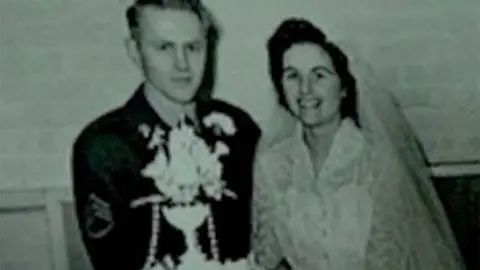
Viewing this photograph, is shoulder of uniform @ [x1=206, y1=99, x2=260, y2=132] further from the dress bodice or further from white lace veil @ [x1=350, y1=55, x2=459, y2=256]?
white lace veil @ [x1=350, y1=55, x2=459, y2=256]

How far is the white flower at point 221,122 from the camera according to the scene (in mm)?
1199

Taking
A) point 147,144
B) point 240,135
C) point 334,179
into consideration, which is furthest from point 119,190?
point 334,179

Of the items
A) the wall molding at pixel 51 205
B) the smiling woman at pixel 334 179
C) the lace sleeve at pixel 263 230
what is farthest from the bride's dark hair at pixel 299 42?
the wall molding at pixel 51 205

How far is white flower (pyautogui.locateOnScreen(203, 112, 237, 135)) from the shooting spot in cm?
120

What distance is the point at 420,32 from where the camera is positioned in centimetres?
122

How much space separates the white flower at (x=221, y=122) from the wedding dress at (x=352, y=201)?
55 mm

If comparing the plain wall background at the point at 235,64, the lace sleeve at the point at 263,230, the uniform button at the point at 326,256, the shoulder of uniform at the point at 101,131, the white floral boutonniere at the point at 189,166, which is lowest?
the uniform button at the point at 326,256

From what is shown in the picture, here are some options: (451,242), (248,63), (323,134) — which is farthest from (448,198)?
(248,63)

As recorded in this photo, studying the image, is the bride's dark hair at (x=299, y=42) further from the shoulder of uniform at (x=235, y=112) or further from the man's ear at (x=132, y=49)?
the man's ear at (x=132, y=49)

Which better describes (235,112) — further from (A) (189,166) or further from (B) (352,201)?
(B) (352,201)

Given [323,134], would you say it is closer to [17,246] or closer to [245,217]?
[245,217]

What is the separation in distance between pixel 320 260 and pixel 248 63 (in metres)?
0.28

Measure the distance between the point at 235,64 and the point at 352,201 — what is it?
0.24m

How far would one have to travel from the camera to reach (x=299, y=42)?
120 cm
